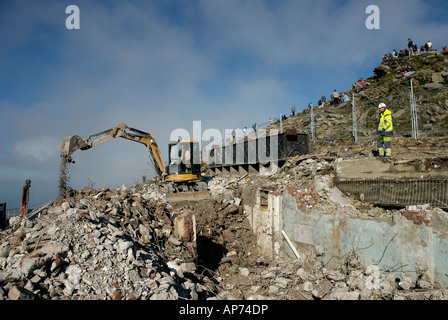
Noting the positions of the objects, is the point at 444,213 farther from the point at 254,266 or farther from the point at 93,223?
the point at 93,223

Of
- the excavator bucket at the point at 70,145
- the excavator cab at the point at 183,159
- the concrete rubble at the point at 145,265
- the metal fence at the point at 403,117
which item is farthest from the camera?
the excavator cab at the point at 183,159

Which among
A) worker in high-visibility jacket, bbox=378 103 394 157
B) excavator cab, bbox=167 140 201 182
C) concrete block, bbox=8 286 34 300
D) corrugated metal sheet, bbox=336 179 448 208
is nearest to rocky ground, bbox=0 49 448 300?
concrete block, bbox=8 286 34 300

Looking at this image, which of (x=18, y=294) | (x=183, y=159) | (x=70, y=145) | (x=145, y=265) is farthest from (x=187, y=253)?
(x=70, y=145)

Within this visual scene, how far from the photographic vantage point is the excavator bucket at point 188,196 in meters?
12.2

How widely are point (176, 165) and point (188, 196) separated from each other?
1.67 m

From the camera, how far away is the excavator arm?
10.8 metres

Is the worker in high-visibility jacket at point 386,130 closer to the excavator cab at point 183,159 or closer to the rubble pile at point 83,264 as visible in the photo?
the rubble pile at point 83,264

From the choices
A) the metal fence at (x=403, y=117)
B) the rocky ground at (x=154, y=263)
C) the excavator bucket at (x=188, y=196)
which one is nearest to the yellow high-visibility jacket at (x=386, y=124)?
the metal fence at (x=403, y=117)

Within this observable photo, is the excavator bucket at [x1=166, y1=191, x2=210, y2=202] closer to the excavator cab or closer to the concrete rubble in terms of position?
the excavator cab

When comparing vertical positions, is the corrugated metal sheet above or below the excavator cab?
below

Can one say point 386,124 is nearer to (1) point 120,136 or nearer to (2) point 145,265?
(2) point 145,265

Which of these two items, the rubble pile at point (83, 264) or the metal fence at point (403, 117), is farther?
the metal fence at point (403, 117)

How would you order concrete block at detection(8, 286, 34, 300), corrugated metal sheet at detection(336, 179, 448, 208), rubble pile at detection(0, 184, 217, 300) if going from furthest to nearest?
1. corrugated metal sheet at detection(336, 179, 448, 208)
2. rubble pile at detection(0, 184, 217, 300)
3. concrete block at detection(8, 286, 34, 300)
